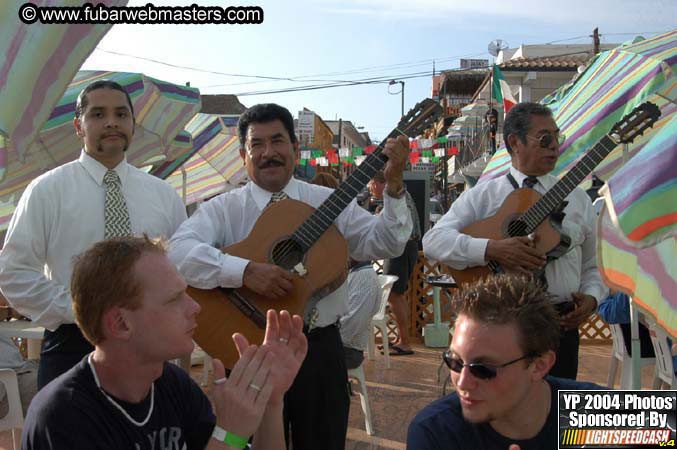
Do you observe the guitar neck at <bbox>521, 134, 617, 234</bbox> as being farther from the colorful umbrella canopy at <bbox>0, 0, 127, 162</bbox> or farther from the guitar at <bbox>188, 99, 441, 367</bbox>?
the colorful umbrella canopy at <bbox>0, 0, 127, 162</bbox>

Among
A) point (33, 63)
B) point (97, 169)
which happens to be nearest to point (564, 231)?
point (97, 169)

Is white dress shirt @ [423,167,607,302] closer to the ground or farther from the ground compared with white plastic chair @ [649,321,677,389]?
farther from the ground

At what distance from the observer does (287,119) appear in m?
3.07

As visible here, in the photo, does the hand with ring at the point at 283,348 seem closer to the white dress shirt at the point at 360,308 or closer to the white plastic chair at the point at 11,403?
the white plastic chair at the point at 11,403

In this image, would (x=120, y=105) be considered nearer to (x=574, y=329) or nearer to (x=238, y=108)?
(x=574, y=329)

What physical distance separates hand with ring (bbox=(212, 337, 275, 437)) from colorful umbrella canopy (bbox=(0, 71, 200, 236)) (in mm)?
3299

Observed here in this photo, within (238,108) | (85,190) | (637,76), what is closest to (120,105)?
(85,190)

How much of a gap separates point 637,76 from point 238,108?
45.0m

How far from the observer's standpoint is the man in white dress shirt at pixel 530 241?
10.1 feet

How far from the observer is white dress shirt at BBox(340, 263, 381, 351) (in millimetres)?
4357

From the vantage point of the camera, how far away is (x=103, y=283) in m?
1.70

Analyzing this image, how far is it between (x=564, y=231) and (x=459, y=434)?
1602 millimetres

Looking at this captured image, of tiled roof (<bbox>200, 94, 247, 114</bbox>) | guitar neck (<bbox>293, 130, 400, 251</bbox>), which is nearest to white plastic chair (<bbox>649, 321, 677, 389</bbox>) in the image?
guitar neck (<bbox>293, 130, 400, 251</bbox>)

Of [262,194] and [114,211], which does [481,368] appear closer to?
[262,194]
